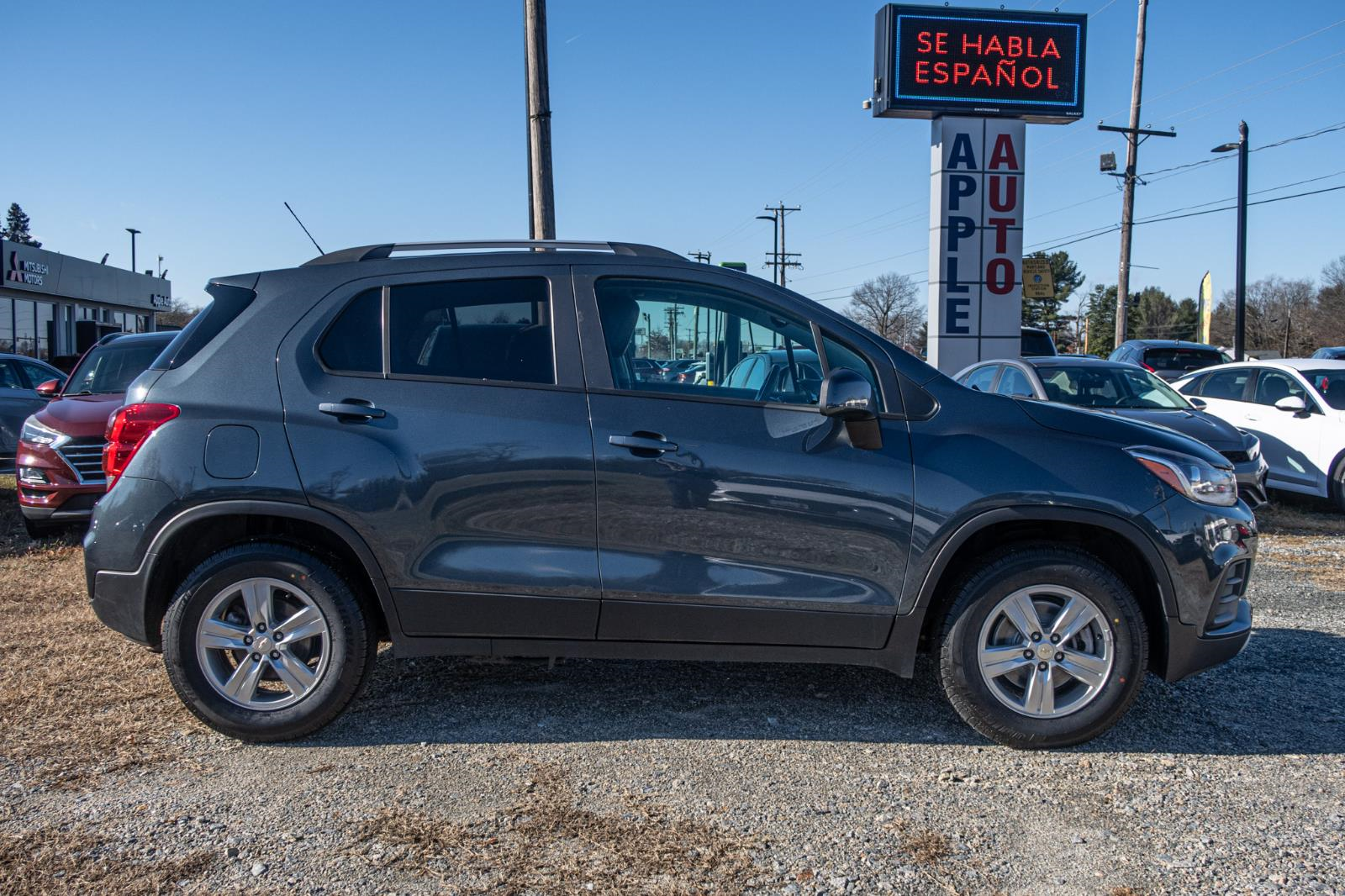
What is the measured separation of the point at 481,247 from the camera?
4355 mm

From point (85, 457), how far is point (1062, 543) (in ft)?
23.9

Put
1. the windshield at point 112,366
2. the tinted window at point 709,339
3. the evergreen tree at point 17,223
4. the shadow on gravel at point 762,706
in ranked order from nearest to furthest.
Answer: the tinted window at point 709,339
the shadow on gravel at point 762,706
the windshield at point 112,366
the evergreen tree at point 17,223

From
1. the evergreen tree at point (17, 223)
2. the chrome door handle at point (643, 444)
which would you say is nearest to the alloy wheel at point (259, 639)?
the chrome door handle at point (643, 444)

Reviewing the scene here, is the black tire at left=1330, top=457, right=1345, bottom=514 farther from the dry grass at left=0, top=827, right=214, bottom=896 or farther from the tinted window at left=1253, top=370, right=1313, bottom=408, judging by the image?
the dry grass at left=0, top=827, right=214, bottom=896

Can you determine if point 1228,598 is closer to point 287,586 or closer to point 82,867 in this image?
point 287,586

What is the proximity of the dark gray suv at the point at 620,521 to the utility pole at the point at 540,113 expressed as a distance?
5.95 meters

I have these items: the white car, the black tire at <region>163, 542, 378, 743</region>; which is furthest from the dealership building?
the black tire at <region>163, 542, 378, 743</region>

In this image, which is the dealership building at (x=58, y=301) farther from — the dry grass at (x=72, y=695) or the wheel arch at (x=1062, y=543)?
the wheel arch at (x=1062, y=543)

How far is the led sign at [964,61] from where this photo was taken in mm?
14352

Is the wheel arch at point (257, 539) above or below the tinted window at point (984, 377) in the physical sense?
below

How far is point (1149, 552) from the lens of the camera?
3.96 meters

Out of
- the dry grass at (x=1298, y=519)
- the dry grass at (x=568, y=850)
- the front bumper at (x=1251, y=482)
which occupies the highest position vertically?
the front bumper at (x=1251, y=482)

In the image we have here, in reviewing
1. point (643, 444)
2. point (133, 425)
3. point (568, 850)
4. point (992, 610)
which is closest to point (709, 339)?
point (643, 444)

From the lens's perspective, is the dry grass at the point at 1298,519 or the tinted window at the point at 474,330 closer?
the tinted window at the point at 474,330
